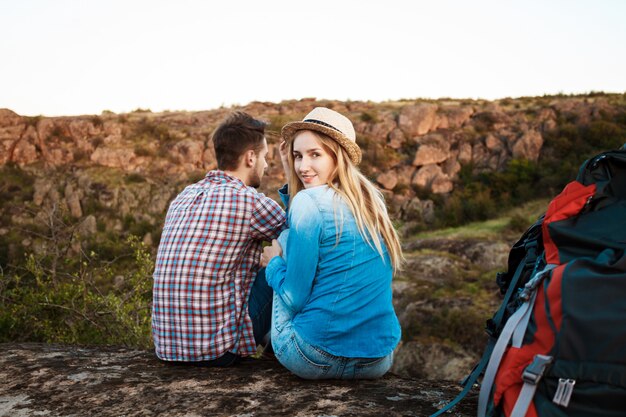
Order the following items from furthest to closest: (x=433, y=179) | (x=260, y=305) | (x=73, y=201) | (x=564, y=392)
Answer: (x=433, y=179) → (x=73, y=201) → (x=260, y=305) → (x=564, y=392)

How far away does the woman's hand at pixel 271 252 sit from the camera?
2.68 m

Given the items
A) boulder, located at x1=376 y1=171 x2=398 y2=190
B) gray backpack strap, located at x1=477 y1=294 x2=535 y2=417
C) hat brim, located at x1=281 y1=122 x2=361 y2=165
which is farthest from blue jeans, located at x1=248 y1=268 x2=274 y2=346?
boulder, located at x1=376 y1=171 x2=398 y2=190

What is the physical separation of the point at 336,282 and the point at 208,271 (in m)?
0.65

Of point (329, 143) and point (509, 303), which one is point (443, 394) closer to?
point (509, 303)

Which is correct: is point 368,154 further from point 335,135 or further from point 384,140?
point 335,135

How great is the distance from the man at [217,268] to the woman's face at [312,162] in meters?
0.22

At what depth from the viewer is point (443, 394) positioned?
→ 2.44m

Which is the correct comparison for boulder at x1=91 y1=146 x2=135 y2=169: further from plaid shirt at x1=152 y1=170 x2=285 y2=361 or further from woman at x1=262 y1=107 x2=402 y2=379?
woman at x1=262 y1=107 x2=402 y2=379

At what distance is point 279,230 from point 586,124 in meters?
30.7

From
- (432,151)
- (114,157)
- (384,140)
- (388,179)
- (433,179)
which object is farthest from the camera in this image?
(384,140)

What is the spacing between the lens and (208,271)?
2.66 metres

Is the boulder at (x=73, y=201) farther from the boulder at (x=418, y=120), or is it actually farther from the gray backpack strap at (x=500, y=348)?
the gray backpack strap at (x=500, y=348)

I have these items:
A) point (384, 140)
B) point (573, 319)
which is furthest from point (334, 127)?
point (384, 140)

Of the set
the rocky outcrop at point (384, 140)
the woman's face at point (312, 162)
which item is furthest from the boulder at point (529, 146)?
the woman's face at point (312, 162)
